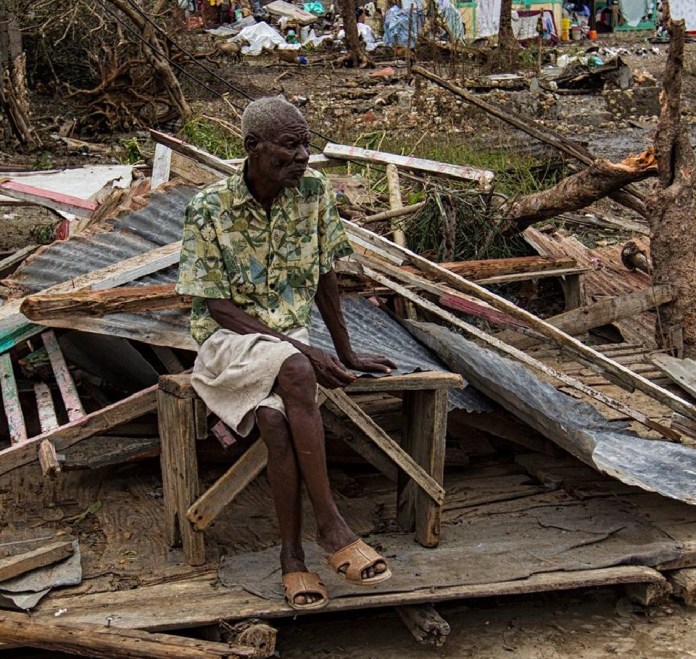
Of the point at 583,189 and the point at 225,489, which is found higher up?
the point at 583,189

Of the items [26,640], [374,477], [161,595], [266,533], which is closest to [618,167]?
[374,477]

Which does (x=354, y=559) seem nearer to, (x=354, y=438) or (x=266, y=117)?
(x=354, y=438)

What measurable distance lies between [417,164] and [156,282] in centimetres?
247

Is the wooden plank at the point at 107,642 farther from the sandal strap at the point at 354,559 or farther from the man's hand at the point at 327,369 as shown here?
the man's hand at the point at 327,369

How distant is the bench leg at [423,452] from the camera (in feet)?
13.1

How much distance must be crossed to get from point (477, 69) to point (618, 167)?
42.0ft

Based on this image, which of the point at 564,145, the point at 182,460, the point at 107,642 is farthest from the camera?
the point at 564,145

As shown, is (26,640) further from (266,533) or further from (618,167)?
(618,167)

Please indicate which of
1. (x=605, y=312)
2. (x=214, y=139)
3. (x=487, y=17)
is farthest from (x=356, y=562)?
(x=487, y=17)

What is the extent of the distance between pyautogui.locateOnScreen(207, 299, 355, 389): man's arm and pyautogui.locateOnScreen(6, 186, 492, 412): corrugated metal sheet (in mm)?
647

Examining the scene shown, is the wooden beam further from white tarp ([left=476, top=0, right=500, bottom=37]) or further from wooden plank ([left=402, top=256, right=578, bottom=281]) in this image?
white tarp ([left=476, top=0, right=500, bottom=37])

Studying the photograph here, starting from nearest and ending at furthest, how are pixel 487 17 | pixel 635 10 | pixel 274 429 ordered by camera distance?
pixel 274 429
pixel 487 17
pixel 635 10

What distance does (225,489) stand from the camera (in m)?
3.69

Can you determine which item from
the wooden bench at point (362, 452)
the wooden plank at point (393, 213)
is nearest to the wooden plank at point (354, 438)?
the wooden bench at point (362, 452)
